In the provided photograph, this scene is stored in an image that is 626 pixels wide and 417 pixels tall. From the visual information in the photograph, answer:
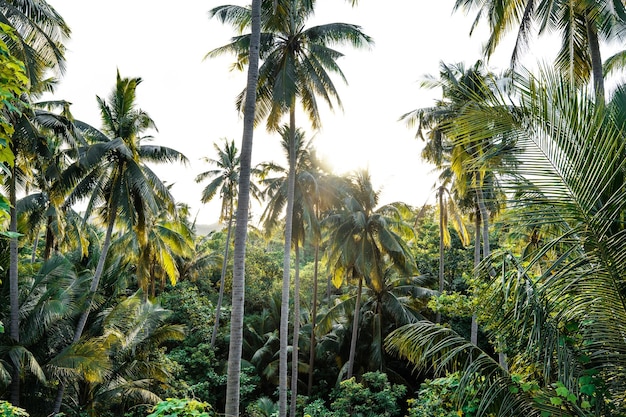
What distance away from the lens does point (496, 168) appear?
12.8 feet

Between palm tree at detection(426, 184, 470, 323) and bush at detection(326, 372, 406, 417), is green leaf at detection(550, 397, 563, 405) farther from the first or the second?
palm tree at detection(426, 184, 470, 323)

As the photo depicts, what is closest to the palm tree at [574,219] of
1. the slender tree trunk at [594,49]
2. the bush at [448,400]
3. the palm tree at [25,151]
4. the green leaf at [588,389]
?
the green leaf at [588,389]

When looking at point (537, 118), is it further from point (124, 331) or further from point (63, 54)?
point (124, 331)

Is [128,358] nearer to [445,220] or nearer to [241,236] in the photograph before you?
[241,236]

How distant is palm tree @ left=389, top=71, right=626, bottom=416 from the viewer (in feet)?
11.3

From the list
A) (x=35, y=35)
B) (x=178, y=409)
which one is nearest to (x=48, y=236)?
(x=35, y=35)

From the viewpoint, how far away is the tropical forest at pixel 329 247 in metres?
3.70

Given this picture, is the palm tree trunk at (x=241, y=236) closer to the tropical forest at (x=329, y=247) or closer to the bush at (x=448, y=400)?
the tropical forest at (x=329, y=247)

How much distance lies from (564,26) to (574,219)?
712 centimetres

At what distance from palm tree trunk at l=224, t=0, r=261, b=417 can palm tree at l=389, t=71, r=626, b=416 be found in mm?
5070

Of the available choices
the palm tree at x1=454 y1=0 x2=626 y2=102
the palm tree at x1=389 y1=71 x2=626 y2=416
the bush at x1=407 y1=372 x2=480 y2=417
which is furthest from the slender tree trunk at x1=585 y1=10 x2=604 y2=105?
the bush at x1=407 y1=372 x2=480 y2=417

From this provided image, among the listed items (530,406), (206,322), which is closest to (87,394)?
(206,322)

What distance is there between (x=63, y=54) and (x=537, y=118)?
1239 cm

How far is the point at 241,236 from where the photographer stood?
8.24 m
